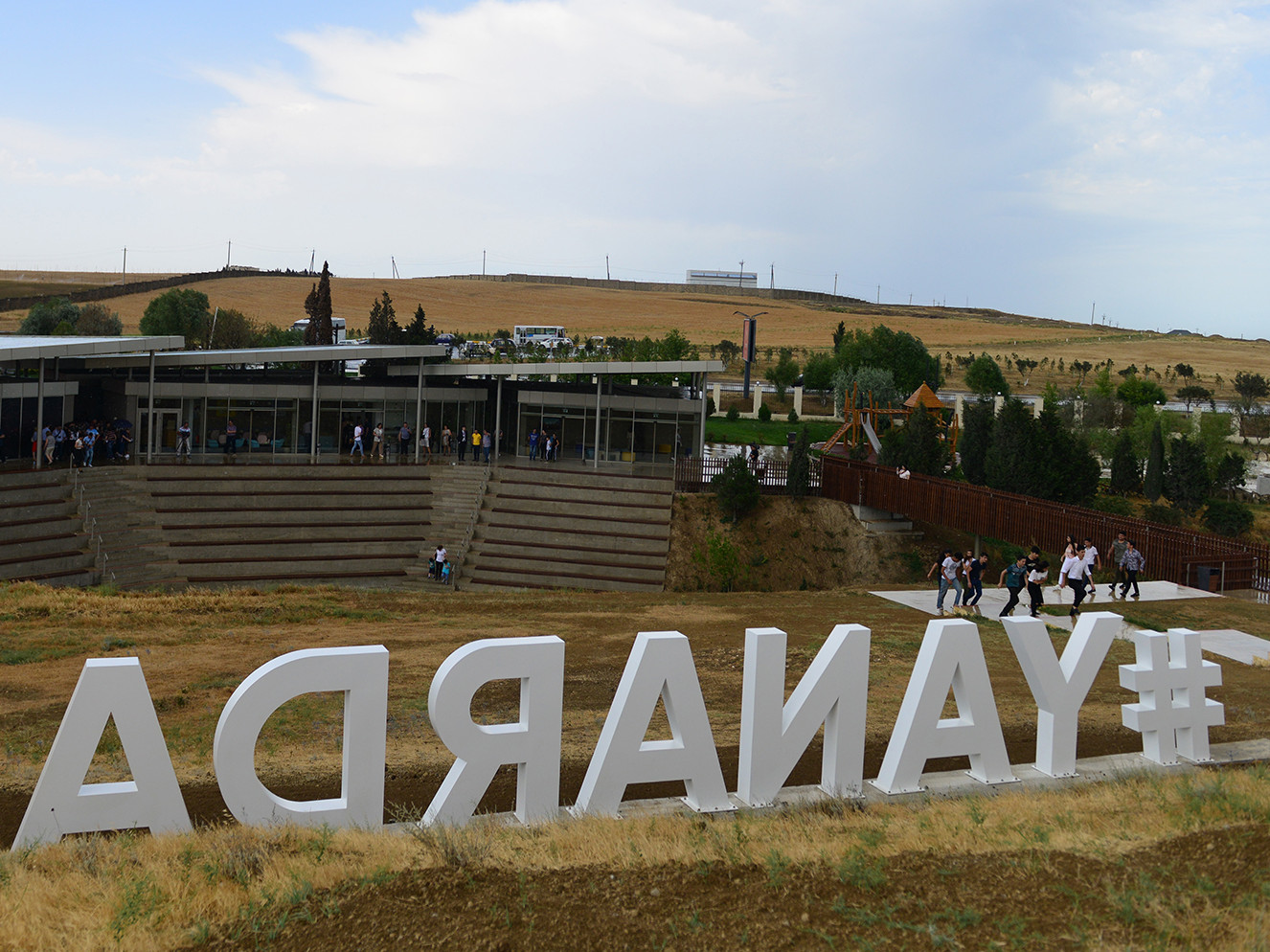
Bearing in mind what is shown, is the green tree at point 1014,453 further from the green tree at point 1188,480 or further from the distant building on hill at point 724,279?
the distant building on hill at point 724,279

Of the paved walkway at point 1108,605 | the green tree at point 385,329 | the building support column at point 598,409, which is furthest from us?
the green tree at point 385,329

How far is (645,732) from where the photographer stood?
34.6ft

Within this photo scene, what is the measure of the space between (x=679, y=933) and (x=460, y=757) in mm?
3356

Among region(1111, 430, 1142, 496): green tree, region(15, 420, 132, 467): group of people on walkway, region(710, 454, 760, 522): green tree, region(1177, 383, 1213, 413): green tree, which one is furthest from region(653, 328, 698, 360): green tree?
region(1177, 383, 1213, 413): green tree

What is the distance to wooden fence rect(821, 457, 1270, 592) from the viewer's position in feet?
86.8

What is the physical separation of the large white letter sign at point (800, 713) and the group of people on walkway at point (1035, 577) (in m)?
11.3

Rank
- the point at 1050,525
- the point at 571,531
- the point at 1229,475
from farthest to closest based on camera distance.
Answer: the point at 1229,475 → the point at 571,531 → the point at 1050,525

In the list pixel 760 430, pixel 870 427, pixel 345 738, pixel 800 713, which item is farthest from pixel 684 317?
pixel 345 738

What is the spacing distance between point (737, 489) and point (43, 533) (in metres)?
20.8

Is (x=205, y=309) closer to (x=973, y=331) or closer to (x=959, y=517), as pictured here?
(x=959, y=517)

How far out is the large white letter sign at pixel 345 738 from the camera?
9336 mm

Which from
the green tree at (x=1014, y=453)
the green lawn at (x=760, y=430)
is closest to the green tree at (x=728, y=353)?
the green lawn at (x=760, y=430)

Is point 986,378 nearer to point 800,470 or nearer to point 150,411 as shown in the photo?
point 800,470

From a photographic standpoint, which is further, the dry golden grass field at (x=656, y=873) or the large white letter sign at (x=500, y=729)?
the large white letter sign at (x=500, y=729)
